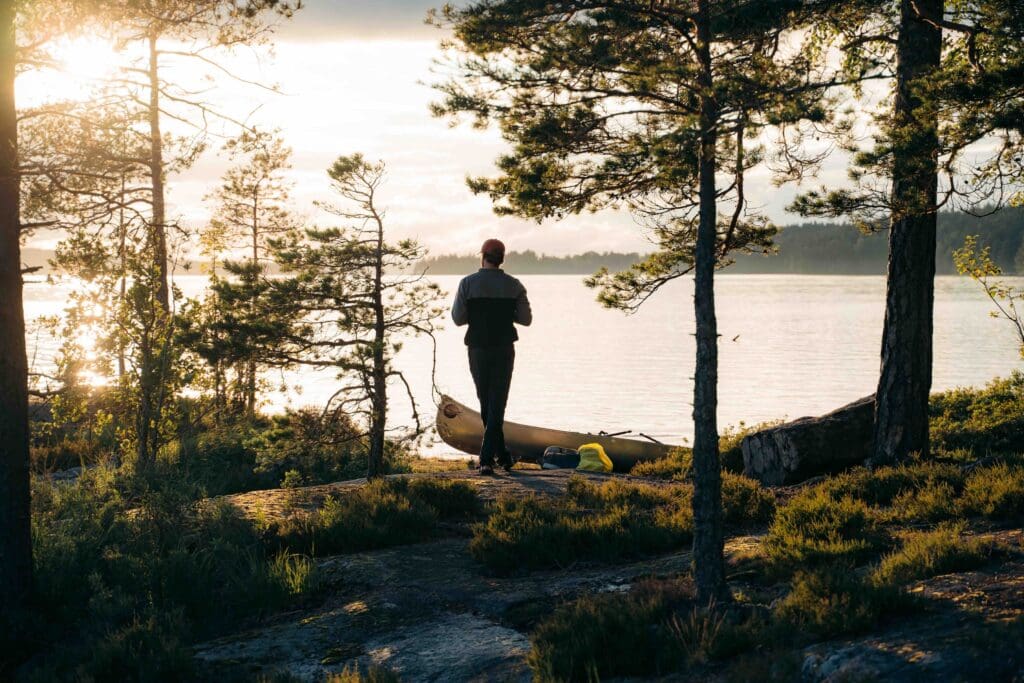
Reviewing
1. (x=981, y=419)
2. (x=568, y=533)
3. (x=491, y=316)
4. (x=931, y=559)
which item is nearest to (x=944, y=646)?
(x=931, y=559)

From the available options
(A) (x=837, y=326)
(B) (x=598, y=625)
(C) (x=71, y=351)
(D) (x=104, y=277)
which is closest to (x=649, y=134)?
(B) (x=598, y=625)

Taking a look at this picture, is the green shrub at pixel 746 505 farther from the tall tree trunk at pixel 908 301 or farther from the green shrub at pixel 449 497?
the tall tree trunk at pixel 908 301

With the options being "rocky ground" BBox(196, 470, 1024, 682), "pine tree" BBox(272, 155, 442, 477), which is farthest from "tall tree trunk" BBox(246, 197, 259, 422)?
"rocky ground" BBox(196, 470, 1024, 682)

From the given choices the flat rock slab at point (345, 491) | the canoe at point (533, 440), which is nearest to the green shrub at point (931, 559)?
the flat rock slab at point (345, 491)

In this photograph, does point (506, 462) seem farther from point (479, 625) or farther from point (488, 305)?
point (479, 625)

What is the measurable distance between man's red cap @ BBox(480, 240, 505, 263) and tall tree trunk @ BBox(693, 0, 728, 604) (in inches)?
171

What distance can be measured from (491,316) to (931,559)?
18.3 ft

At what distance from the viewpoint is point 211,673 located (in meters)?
5.72

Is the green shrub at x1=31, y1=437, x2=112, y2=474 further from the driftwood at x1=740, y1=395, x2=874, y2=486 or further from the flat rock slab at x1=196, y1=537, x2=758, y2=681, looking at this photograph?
the driftwood at x1=740, y1=395, x2=874, y2=486

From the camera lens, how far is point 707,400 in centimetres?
567

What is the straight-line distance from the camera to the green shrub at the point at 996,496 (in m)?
7.00

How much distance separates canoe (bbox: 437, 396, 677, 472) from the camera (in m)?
16.0

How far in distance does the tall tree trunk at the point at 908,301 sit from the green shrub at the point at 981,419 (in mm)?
1027

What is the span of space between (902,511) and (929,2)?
20.9 feet
